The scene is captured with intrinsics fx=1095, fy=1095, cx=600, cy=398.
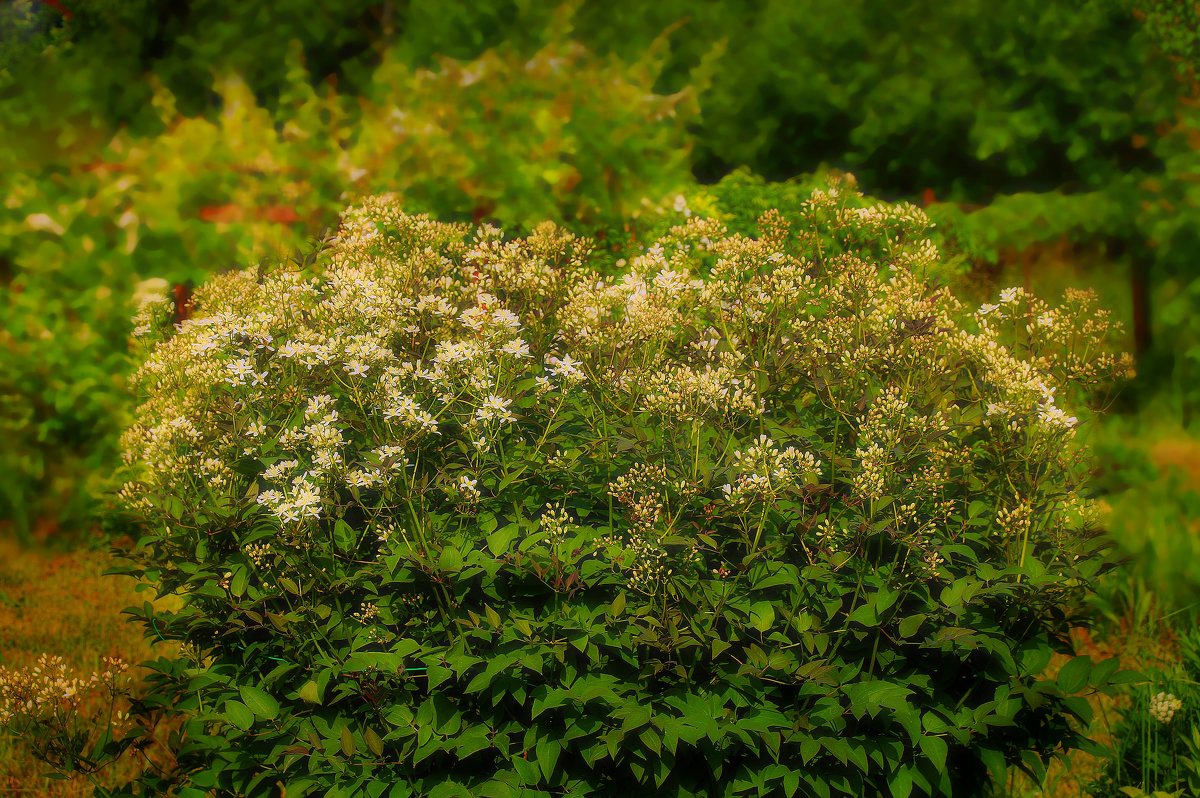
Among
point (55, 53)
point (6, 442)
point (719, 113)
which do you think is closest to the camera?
point (6, 442)

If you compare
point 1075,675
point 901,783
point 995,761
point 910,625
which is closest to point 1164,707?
point 1075,675

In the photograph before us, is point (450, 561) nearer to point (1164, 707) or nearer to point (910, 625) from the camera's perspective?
point (910, 625)

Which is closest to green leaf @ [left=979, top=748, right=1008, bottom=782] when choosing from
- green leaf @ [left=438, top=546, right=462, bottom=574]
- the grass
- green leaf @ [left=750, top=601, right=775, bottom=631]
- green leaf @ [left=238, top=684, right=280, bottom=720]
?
green leaf @ [left=750, top=601, right=775, bottom=631]

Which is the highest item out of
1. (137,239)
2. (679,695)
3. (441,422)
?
(137,239)

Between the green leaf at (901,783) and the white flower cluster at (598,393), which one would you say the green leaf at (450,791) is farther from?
the green leaf at (901,783)

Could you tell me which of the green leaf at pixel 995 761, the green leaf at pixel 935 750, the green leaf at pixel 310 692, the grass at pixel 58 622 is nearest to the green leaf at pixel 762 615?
the green leaf at pixel 935 750

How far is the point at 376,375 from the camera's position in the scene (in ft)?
10.3

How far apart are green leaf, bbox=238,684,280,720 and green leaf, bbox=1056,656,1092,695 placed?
2.17 metres

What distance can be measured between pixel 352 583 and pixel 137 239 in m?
4.40

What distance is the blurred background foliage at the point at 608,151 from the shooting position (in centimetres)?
607

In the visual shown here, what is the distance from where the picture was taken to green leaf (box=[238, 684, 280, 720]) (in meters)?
3.00

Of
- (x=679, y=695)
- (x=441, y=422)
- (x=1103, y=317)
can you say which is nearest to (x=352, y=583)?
(x=441, y=422)

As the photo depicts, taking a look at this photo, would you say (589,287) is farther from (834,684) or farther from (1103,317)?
(1103,317)

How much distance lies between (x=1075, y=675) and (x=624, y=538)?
1.31 metres
